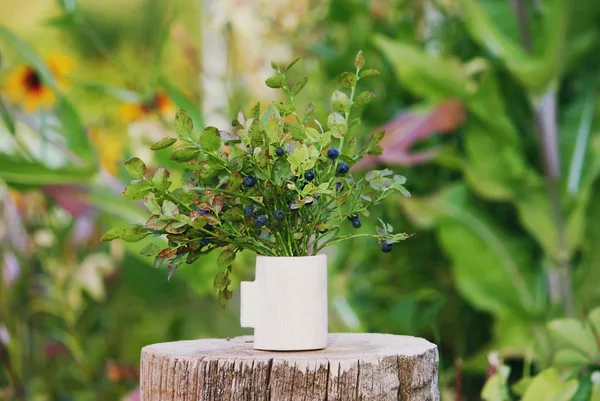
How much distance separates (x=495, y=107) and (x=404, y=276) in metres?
0.49

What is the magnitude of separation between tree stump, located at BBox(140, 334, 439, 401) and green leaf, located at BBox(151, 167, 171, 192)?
0.17m

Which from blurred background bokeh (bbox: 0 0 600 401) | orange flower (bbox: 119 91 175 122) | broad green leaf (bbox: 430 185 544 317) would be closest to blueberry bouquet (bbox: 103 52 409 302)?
blurred background bokeh (bbox: 0 0 600 401)

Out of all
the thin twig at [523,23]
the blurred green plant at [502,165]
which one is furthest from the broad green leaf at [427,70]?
the thin twig at [523,23]

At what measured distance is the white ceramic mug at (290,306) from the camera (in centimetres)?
85

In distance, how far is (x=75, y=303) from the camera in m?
2.02

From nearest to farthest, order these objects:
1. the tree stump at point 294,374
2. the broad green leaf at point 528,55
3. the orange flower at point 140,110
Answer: the tree stump at point 294,374 < the broad green leaf at point 528,55 < the orange flower at point 140,110

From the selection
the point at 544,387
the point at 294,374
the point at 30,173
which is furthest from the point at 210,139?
the point at 30,173

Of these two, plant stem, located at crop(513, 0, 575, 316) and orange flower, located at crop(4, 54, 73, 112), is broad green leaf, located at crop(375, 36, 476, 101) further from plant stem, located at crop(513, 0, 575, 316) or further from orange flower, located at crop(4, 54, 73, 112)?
orange flower, located at crop(4, 54, 73, 112)

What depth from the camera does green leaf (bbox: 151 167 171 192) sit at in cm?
81

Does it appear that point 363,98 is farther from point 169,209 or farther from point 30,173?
point 30,173

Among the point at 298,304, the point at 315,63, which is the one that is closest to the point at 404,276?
the point at 315,63

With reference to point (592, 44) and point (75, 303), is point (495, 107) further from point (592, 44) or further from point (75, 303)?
point (75, 303)

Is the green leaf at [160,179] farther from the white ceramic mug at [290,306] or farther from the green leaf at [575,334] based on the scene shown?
the green leaf at [575,334]

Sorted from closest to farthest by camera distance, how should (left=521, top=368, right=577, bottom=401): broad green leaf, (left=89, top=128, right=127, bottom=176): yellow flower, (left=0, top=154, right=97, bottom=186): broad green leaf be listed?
(left=521, top=368, right=577, bottom=401): broad green leaf < (left=0, top=154, right=97, bottom=186): broad green leaf < (left=89, top=128, right=127, bottom=176): yellow flower
